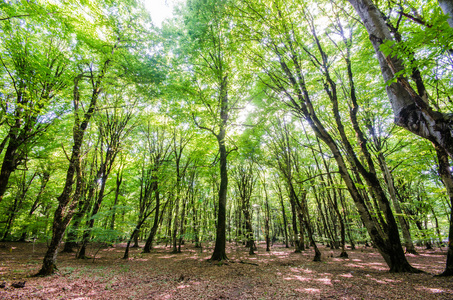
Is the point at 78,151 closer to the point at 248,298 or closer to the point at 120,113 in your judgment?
the point at 120,113

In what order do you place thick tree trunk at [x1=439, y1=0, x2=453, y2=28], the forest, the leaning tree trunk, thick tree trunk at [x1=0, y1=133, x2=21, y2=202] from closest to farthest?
thick tree trunk at [x1=439, y1=0, x2=453, y2=28]
the forest
the leaning tree trunk
thick tree trunk at [x1=0, y1=133, x2=21, y2=202]

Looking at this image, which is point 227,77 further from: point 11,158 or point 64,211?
point 11,158

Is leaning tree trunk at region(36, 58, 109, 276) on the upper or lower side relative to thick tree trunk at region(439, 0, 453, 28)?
lower

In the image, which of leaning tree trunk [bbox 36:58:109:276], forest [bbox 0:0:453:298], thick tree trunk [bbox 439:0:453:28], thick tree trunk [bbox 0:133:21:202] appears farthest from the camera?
thick tree trunk [bbox 0:133:21:202]

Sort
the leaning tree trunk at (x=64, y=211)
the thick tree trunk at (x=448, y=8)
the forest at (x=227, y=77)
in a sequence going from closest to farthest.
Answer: the thick tree trunk at (x=448, y=8)
the forest at (x=227, y=77)
the leaning tree trunk at (x=64, y=211)

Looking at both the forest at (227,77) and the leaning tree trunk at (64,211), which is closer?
the forest at (227,77)

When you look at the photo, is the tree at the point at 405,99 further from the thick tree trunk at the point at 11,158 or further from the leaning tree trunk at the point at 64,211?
the thick tree trunk at the point at 11,158

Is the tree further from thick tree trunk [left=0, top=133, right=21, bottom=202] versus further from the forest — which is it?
thick tree trunk [left=0, top=133, right=21, bottom=202]

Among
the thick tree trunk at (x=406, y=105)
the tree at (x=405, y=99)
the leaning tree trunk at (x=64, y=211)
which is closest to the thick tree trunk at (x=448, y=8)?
the tree at (x=405, y=99)

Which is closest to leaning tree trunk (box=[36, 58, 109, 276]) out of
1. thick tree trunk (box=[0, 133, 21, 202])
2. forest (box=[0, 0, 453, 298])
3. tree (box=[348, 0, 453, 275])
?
forest (box=[0, 0, 453, 298])

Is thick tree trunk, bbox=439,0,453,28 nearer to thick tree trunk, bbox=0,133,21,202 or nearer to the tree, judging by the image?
the tree

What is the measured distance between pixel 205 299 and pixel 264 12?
8502 millimetres

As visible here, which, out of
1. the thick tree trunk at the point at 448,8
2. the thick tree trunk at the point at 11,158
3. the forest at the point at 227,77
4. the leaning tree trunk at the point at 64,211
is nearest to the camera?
the thick tree trunk at the point at 448,8

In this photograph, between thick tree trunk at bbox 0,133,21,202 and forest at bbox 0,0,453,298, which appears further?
thick tree trunk at bbox 0,133,21,202
